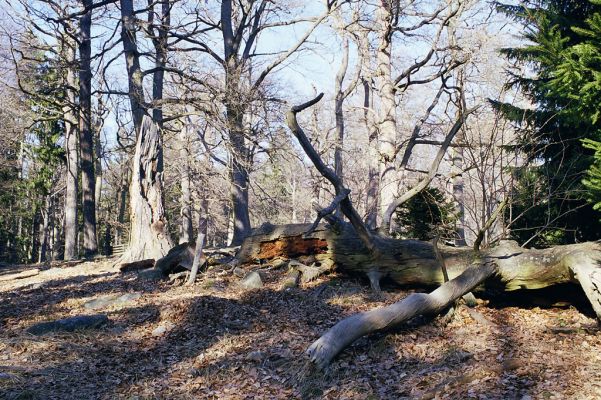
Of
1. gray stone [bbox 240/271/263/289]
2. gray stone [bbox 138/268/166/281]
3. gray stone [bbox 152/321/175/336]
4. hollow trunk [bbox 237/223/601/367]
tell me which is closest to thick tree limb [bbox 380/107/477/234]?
hollow trunk [bbox 237/223/601/367]

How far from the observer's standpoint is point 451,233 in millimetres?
9703

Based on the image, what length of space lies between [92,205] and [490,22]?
15.5m

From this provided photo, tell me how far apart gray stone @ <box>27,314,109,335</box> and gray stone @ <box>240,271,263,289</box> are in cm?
251

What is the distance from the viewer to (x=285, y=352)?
6305 millimetres

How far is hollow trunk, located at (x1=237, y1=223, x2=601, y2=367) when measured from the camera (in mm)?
6172

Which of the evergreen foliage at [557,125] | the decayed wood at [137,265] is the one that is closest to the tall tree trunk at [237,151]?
the decayed wood at [137,265]

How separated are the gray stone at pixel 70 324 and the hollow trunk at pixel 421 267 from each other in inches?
144

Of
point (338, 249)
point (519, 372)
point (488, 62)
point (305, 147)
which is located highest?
point (488, 62)

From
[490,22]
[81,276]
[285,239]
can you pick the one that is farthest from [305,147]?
[490,22]

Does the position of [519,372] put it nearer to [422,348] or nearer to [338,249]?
[422,348]

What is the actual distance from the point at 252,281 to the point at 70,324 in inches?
124

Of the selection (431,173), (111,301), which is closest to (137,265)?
(111,301)

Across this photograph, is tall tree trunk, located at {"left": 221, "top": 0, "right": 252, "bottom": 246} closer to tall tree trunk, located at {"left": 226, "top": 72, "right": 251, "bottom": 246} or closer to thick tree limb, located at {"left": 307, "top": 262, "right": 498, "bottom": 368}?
tall tree trunk, located at {"left": 226, "top": 72, "right": 251, "bottom": 246}

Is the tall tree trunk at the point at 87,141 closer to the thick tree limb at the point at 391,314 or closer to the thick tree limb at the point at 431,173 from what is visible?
the thick tree limb at the point at 431,173
